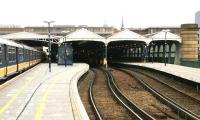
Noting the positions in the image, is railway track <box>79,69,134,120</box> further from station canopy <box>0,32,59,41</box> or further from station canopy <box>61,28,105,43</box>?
station canopy <box>0,32,59,41</box>

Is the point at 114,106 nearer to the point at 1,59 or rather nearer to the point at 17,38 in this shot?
the point at 1,59

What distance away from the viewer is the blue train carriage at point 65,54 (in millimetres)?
56875

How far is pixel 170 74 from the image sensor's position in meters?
40.5

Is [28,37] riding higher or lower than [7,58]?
higher

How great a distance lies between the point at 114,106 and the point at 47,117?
855 centimetres

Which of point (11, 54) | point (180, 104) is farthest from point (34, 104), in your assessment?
point (11, 54)

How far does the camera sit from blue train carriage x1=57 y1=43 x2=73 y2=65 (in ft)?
187

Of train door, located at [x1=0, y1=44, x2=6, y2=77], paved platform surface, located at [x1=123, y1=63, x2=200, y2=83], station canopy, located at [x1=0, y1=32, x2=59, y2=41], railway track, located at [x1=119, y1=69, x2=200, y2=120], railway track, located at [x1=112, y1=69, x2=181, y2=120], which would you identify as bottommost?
railway track, located at [x1=112, y1=69, x2=181, y2=120]

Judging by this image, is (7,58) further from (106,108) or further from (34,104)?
(34,104)

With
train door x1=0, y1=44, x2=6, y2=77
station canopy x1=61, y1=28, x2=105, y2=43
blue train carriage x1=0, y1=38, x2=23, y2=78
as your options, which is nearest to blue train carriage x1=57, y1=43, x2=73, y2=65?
station canopy x1=61, y1=28, x2=105, y2=43

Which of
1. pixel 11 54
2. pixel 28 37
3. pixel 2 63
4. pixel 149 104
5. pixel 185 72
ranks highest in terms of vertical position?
pixel 28 37

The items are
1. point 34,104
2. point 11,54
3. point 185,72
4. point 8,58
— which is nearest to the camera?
point 34,104

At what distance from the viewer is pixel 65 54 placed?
2250 inches

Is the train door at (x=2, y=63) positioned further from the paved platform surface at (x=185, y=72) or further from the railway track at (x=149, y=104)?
the paved platform surface at (x=185, y=72)
